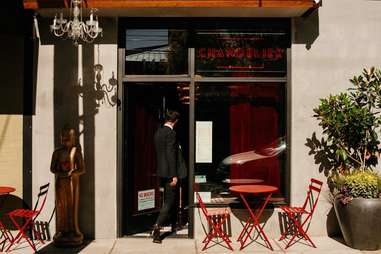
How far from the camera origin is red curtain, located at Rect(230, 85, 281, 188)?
8.58 m

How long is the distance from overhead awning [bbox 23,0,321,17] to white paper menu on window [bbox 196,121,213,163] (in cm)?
176

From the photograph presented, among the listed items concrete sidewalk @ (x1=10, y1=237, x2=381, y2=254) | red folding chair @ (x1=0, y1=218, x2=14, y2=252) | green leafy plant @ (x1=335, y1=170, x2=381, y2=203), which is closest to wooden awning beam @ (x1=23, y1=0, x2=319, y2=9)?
green leafy plant @ (x1=335, y1=170, x2=381, y2=203)

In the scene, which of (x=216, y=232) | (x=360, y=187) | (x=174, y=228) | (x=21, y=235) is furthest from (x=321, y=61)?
(x=21, y=235)

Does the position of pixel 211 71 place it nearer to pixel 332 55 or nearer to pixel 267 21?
pixel 267 21

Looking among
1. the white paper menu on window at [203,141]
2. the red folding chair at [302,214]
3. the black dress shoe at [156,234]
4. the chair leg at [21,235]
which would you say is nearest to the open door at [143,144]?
the white paper menu on window at [203,141]

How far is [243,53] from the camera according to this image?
8570 millimetres

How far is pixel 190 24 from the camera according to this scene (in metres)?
8.53

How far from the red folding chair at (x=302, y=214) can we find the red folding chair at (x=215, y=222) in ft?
2.84

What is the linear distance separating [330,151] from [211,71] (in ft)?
7.30

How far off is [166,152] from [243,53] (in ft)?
6.61

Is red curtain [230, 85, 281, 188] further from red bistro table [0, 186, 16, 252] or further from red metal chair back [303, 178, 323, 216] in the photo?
red bistro table [0, 186, 16, 252]

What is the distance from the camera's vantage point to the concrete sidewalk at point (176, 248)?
765cm

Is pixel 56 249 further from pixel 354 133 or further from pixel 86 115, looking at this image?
pixel 354 133

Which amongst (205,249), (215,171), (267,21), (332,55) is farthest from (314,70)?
(205,249)
